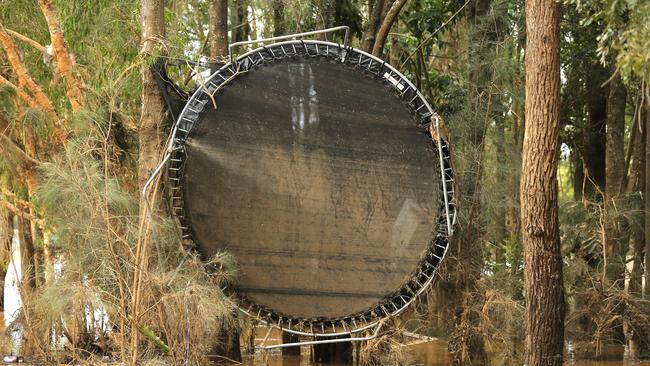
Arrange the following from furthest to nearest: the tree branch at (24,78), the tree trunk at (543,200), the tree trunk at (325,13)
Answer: the tree trunk at (325,13) → the tree branch at (24,78) → the tree trunk at (543,200)

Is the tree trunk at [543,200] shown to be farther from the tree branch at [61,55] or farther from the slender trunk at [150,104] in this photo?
the tree branch at [61,55]

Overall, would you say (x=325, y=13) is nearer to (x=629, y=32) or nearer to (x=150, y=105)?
(x=150, y=105)

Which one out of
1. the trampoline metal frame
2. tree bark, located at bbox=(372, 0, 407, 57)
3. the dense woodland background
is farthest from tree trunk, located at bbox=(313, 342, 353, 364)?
tree bark, located at bbox=(372, 0, 407, 57)

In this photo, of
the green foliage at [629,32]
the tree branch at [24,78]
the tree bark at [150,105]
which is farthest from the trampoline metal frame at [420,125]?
the green foliage at [629,32]

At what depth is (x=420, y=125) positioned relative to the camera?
1120 cm

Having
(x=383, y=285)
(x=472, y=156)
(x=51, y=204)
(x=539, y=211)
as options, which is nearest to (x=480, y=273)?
(x=472, y=156)

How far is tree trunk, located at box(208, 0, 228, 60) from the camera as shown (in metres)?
12.1

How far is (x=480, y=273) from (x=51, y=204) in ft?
17.8

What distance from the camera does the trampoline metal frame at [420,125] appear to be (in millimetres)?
10273

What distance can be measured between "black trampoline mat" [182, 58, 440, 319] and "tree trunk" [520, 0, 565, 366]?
1.49 meters

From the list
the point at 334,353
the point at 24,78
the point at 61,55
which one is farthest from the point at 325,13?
the point at 334,353

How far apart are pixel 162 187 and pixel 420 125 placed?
289 centimetres

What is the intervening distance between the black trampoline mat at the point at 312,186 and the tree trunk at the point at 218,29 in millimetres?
1470

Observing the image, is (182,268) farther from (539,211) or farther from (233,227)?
(539,211)
